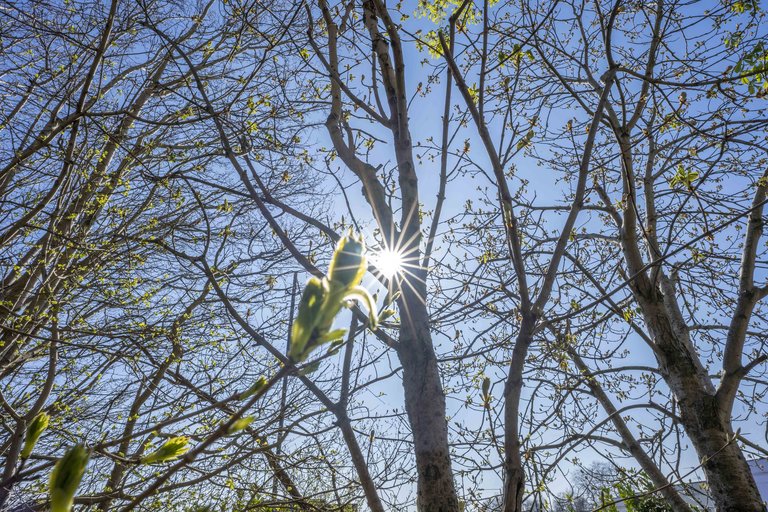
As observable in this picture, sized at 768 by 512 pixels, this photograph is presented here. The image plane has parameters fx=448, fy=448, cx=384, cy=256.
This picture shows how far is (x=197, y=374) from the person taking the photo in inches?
174

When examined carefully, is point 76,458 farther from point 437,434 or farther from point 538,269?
point 538,269

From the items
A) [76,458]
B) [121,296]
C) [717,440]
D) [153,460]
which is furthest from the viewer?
[121,296]

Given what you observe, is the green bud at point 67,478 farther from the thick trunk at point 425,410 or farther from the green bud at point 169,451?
the thick trunk at point 425,410

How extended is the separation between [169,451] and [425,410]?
1310 mm

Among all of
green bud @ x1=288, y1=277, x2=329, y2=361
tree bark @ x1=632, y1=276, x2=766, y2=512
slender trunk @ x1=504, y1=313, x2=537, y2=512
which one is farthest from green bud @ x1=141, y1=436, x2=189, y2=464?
tree bark @ x1=632, y1=276, x2=766, y2=512

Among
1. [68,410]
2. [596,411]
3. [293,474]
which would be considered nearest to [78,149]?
[68,410]

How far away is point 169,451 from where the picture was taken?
616mm

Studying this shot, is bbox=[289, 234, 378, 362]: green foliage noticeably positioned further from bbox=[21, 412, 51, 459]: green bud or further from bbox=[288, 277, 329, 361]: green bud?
bbox=[21, 412, 51, 459]: green bud

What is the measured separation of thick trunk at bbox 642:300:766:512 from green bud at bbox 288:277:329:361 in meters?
3.21

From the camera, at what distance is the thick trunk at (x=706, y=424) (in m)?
2.84

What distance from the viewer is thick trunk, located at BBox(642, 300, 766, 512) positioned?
9.32 feet

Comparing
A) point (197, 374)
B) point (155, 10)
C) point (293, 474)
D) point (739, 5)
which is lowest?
point (293, 474)

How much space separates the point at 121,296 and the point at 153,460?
432 centimetres

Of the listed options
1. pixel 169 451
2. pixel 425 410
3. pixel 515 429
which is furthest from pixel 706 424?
pixel 169 451
